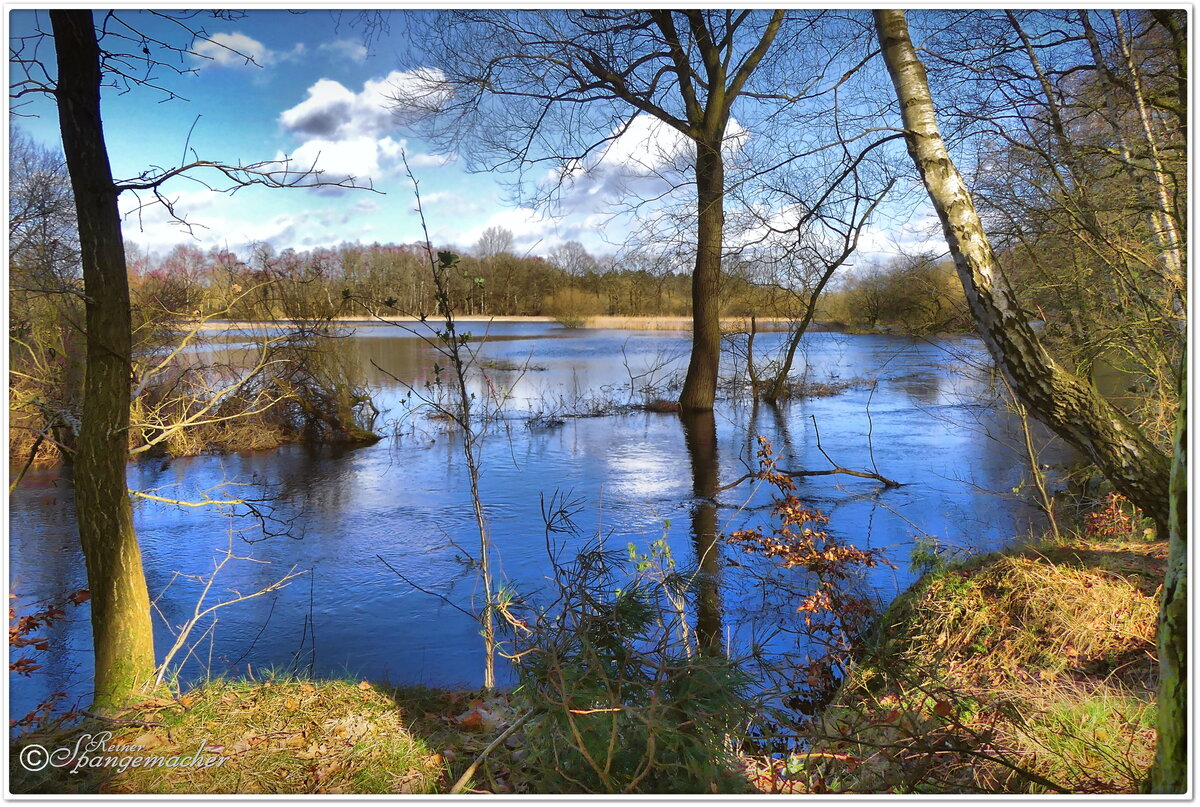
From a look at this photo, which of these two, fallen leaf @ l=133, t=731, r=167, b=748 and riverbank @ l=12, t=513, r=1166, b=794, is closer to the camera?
riverbank @ l=12, t=513, r=1166, b=794

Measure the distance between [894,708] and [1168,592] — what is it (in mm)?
1377

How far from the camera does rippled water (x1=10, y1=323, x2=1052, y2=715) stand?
14.6 feet

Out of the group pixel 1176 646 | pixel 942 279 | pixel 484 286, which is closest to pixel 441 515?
pixel 484 286

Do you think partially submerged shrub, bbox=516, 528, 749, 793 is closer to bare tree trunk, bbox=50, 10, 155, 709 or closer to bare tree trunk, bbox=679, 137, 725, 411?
Result: bare tree trunk, bbox=50, 10, 155, 709

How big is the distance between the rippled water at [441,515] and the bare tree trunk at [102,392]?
0.83 metres

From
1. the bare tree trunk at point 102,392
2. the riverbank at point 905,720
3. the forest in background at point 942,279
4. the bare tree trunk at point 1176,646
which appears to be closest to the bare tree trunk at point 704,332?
the forest in background at point 942,279

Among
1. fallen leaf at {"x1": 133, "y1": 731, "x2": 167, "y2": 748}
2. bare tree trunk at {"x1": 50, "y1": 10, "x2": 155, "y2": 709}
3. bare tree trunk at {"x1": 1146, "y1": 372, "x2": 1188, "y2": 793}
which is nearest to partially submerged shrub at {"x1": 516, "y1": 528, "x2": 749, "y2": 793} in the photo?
bare tree trunk at {"x1": 1146, "y1": 372, "x2": 1188, "y2": 793}

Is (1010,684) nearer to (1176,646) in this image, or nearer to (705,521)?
(1176,646)

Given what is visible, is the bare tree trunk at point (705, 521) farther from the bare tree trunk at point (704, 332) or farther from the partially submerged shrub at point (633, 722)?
the partially submerged shrub at point (633, 722)

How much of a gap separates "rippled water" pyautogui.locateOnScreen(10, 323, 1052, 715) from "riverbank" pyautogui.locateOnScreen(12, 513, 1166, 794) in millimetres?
902

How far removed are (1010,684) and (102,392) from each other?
3.80 m

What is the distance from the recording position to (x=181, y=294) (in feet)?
22.8

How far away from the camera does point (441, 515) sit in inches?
270

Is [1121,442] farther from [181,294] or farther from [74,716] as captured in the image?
[181,294]
